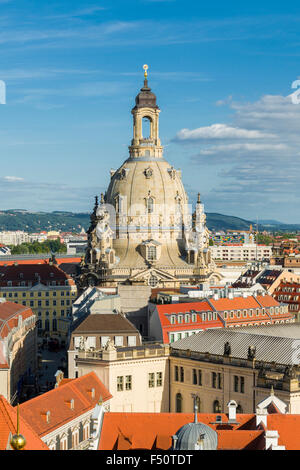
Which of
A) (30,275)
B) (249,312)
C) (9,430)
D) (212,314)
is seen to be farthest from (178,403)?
(30,275)

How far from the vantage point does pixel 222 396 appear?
71438mm

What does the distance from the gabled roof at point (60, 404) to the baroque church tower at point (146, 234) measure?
59540mm

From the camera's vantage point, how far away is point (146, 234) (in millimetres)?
130375

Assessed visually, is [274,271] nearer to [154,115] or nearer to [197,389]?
[154,115]

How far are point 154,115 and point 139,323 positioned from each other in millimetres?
47123

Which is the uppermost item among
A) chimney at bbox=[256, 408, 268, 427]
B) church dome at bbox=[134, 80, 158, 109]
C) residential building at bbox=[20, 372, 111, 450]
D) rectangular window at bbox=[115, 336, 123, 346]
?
church dome at bbox=[134, 80, 158, 109]

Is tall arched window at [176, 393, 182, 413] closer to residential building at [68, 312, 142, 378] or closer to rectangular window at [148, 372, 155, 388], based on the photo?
rectangular window at [148, 372, 155, 388]

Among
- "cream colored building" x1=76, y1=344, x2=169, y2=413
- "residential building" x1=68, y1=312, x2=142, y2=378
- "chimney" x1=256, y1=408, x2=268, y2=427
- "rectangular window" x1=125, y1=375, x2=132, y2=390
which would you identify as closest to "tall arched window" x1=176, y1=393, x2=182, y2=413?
"cream colored building" x1=76, y1=344, x2=169, y2=413

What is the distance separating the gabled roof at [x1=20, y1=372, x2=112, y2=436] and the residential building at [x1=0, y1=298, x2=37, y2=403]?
50.8 ft

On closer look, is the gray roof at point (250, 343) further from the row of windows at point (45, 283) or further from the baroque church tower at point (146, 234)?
the row of windows at point (45, 283)

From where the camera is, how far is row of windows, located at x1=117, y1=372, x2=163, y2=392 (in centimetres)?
7362

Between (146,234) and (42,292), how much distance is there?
95.4 ft

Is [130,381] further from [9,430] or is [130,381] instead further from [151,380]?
[9,430]
